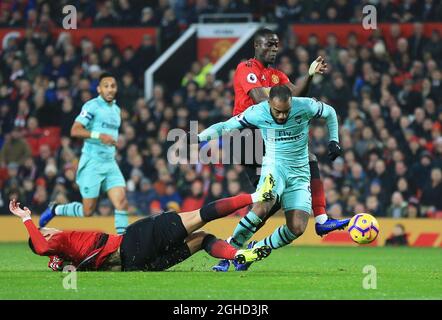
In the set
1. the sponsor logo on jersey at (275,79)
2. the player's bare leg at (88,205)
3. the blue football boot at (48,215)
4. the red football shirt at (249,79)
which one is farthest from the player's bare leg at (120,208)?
the sponsor logo on jersey at (275,79)

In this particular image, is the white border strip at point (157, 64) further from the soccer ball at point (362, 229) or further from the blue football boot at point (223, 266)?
the soccer ball at point (362, 229)

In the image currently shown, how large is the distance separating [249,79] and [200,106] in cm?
847

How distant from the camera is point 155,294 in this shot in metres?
8.68

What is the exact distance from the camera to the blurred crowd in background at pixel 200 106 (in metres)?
18.4

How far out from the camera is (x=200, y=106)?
790 inches

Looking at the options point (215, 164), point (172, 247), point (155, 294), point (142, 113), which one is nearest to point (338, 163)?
point (215, 164)

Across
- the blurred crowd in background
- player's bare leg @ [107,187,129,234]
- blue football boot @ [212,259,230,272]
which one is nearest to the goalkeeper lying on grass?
blue football boot @ [212,259,230,272]

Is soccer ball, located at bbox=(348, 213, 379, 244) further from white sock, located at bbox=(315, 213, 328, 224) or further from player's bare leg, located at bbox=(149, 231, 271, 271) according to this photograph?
player's bare leg, located at bbox=(149, 231, 271, 271)

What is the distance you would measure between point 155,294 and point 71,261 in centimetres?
212


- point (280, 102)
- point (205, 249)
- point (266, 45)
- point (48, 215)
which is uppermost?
point (266, 45)

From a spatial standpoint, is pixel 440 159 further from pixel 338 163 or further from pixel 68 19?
pixel 68 19

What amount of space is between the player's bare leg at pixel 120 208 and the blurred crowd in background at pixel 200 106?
378 cm

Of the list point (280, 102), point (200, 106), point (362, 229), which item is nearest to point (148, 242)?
point (280, 102)

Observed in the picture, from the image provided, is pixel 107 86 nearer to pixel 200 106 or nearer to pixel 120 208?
pixel 120 208
